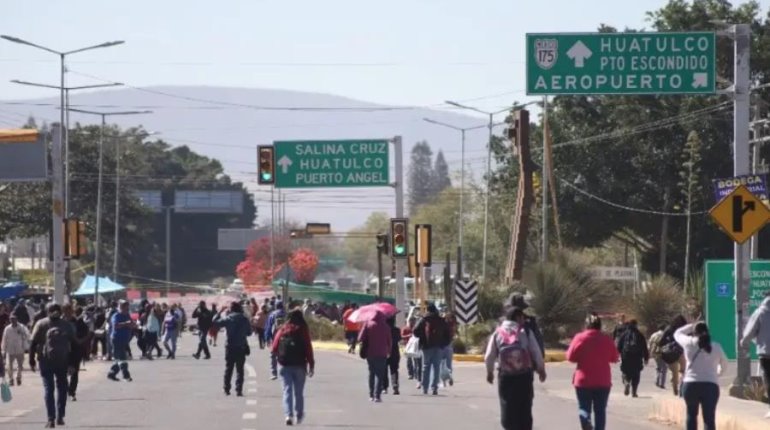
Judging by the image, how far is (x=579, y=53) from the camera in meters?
27.0

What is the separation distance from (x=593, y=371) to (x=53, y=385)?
26.3 ft

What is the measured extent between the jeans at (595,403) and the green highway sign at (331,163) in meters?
27.8

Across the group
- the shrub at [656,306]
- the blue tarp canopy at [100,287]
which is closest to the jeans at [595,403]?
the shrub at [656,306]

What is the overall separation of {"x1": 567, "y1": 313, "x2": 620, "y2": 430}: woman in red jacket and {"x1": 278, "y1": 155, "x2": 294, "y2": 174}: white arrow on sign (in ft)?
92.2

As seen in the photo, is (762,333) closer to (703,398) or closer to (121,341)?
(703,398)

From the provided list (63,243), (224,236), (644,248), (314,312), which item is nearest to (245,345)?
(63,243)

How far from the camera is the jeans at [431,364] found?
97.7 ft

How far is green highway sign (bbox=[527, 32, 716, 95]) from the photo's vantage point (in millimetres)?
26953

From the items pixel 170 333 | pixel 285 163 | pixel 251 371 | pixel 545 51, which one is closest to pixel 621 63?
pixel 545 51

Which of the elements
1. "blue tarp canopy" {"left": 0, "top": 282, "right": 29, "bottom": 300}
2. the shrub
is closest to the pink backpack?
the shrub

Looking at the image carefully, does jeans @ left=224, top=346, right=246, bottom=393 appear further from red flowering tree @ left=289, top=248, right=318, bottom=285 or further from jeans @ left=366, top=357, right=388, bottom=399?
red flowering tree @ left=289, top=248, right=318, bottom=285

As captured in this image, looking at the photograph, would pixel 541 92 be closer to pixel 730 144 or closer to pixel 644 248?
pixel 730 144

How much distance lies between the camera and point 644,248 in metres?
78.0

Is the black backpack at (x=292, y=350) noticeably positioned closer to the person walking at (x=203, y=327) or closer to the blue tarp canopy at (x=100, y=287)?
the person walking at (x=203, y=327)
